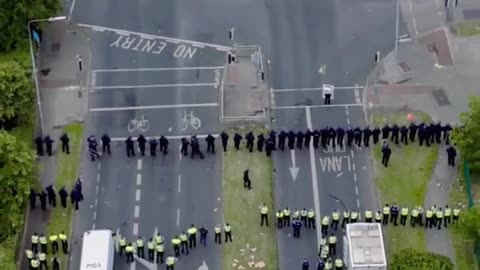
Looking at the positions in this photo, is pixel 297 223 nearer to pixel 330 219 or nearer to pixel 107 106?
pixel 330 219

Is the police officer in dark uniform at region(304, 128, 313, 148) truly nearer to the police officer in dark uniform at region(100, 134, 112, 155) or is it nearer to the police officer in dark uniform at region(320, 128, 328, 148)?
the police officer in dark uniform at region(320, 128, 328, 148)

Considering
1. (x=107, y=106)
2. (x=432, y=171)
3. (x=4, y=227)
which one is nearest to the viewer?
(x=4, y=227)

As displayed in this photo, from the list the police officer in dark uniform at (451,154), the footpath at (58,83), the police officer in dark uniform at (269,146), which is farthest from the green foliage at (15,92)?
the police officer in dark uniform at (451,154)

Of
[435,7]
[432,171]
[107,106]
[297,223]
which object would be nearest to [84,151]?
[107,106]

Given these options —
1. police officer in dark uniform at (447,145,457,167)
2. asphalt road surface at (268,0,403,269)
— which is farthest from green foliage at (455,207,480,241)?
police officer in dark uniform at (447,145,457,167)

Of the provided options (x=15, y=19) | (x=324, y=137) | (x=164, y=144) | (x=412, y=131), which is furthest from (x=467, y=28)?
(x=15, y=19)

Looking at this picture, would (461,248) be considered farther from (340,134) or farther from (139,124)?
(139,124)

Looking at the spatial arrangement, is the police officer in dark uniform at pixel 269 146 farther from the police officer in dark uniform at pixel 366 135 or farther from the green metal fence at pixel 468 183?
the green metal fence at pixel 468 183
